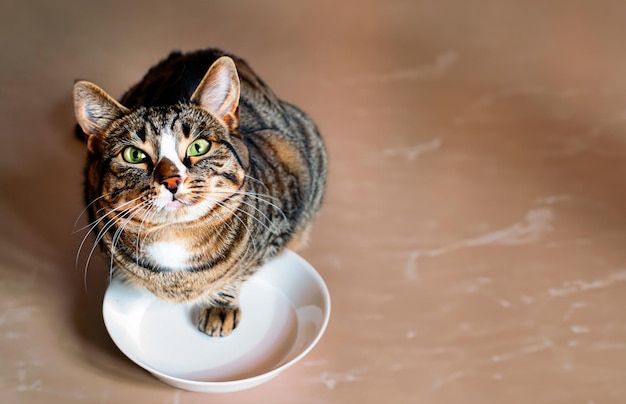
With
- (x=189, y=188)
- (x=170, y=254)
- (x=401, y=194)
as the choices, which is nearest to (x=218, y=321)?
(x=170, y=254)

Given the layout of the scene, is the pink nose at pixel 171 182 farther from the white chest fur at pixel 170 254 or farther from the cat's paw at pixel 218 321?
the cat's paw at pixel 218 321

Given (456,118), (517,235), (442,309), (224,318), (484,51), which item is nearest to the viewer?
(224,318)

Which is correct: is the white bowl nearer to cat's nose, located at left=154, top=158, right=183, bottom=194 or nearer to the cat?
the cat

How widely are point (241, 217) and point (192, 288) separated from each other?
159 mm

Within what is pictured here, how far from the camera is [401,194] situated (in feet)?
6.14

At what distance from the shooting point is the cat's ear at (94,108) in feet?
3.81

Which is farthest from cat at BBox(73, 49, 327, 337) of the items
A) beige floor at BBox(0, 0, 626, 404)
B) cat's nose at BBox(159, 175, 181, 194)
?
beige floor at BBox(0, 0, 626, 404)

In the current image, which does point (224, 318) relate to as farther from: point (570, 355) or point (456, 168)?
point (456, 168)

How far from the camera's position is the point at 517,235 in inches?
69.4

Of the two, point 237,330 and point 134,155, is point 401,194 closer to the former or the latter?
point 237,330

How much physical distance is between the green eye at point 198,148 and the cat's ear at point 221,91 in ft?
0.28

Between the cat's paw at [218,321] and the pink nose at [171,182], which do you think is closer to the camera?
the pink nose at [171,182]

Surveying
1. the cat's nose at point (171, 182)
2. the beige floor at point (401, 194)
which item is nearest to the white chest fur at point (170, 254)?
the cat's nose at point (171, 182)

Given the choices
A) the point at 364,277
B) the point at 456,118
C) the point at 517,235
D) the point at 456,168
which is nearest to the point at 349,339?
the point at 364,277
